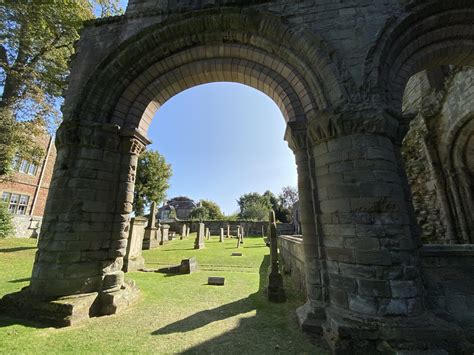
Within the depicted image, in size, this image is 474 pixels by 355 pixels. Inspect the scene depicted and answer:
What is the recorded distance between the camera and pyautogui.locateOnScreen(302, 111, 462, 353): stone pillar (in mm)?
2826

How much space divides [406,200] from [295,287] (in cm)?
354

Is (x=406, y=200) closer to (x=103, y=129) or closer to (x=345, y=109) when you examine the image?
(x=345, y=109)

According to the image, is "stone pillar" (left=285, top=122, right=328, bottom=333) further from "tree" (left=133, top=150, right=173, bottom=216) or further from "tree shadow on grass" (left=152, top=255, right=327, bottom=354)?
"tree" (left=133, top=150, right=173, bottom=216)

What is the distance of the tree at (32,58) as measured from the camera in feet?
27.1

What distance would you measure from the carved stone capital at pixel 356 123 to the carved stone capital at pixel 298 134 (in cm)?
35

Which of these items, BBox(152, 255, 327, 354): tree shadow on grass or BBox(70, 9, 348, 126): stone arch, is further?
BBox(70, 9, 348, 126): stone arch

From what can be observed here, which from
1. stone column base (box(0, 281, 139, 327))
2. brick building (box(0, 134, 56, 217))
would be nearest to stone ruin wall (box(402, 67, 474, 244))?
stone column base (box(0, 281, 139, 327))

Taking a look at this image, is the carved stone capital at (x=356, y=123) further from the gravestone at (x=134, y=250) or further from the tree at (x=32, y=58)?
the tree at (x=32, y=58)

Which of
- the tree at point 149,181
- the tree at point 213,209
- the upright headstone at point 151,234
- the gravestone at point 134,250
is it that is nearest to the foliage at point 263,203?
the tree at point 213,209

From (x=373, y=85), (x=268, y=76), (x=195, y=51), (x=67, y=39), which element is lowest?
(x=373, y=85)

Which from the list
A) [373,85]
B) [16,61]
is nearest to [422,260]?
[373,85]

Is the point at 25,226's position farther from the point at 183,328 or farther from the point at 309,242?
the point at 309,242

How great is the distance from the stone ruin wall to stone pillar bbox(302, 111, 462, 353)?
18.4 ft

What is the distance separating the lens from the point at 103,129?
4.55m
